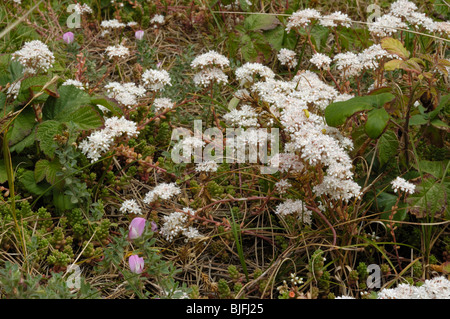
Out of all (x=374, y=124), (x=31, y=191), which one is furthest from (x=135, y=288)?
(x=374, y=124)

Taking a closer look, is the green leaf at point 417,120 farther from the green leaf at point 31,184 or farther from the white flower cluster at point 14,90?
the white flower cluster at point 14,90

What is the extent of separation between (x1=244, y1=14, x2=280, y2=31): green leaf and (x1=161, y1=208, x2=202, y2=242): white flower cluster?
188cm

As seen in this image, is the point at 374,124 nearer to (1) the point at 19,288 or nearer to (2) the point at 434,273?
(2) the point at 434,273

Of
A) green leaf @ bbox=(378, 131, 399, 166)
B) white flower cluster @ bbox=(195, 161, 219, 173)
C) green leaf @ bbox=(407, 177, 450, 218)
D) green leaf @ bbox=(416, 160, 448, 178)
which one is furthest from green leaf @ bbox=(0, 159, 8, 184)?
green leaf @ bbox=(416, 160, 448, 178)

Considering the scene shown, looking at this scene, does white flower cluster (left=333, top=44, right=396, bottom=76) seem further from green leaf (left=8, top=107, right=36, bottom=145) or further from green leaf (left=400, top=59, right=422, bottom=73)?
green leaf (left=8, top=107, right=36, bottom=145)

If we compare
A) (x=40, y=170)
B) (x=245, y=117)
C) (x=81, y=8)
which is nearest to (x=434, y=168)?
(x=245, y=117)

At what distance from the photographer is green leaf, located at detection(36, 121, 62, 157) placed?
2.86 meters

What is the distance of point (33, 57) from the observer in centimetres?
306

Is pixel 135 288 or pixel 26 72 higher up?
pixel 26 72

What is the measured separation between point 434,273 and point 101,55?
3063mm

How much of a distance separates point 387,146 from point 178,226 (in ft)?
4.17

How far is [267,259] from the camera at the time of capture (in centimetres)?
290

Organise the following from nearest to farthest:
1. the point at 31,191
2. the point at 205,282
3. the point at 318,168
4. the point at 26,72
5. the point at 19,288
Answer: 1. the point at 19,288
2. the point at 318,168
3. the point at 205,282
4. the point at 31,191
5. the point at 26,72

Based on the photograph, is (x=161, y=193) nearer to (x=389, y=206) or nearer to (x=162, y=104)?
(x=162, y=104)
